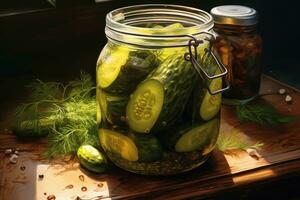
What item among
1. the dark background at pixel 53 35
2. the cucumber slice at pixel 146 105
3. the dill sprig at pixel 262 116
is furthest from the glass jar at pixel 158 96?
the dark background at pixel 53 35

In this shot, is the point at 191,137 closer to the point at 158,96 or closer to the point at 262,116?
the point at 158,96

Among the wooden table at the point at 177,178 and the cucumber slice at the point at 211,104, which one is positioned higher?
the cucumber slice at the point at 211,104

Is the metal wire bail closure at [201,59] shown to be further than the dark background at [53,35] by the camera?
No

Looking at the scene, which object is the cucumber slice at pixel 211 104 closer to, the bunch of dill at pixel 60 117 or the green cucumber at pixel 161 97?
the green cucumber at pixel 161 97

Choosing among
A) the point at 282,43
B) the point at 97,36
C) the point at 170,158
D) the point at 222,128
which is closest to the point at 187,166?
the point at 170,158

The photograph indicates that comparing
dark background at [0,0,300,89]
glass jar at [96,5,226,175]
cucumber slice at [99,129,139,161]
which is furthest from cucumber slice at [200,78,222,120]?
dark background at [0,0,300,89]

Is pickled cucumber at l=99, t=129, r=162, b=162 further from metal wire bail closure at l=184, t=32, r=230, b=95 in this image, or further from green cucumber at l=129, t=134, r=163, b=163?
metal wire bail closure at l=184, t=32, r=230, b=95

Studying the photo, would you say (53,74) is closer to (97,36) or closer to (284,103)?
(97,36)

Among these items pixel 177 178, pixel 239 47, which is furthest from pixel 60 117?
pixel 239 47
